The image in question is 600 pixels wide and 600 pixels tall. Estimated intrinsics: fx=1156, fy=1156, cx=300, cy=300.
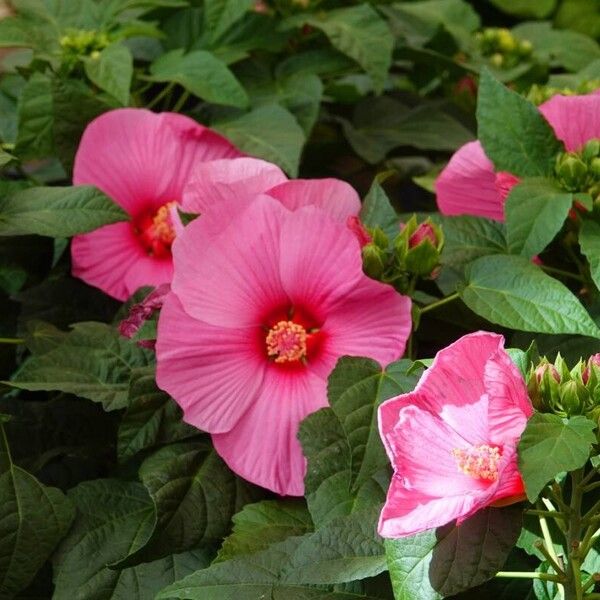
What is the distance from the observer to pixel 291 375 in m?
0.79

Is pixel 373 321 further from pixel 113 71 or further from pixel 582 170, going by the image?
pixel 113 71

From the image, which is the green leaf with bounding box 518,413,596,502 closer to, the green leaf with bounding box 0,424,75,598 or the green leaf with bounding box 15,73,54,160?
the green leaf with bounding box 0,424,75,598

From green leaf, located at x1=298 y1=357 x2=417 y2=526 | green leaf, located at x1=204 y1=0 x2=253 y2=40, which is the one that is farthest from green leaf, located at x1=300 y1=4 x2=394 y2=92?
green leaf, located at x1=298 y1=357 x2=417 y2=526

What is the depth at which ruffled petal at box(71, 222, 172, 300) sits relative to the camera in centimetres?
93

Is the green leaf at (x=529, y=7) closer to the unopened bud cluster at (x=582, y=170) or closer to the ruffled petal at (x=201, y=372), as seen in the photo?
the unopened bud cluster at (x=582, y=170)

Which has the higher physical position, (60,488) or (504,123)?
(504,123)

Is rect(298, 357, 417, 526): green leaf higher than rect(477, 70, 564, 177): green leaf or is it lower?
lower

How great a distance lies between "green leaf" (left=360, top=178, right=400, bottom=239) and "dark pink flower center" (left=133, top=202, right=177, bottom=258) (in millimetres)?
179

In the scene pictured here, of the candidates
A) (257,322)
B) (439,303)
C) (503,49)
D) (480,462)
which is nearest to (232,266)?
(257,322)

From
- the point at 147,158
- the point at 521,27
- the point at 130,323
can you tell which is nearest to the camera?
the point at 130,323

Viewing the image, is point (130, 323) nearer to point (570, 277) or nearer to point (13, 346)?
point (13, 346)

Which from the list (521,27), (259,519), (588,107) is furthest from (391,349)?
(521,27)

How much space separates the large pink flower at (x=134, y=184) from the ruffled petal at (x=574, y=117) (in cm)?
29

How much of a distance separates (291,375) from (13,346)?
0.91 feet
